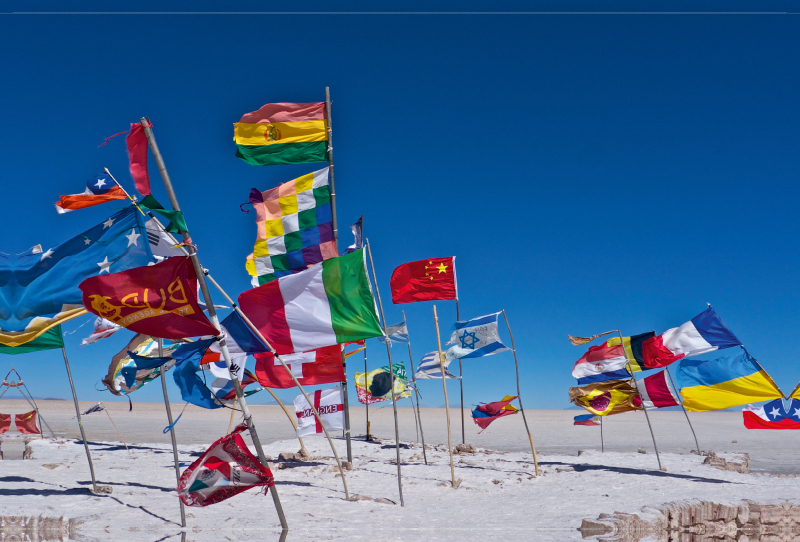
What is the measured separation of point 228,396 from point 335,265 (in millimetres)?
6868

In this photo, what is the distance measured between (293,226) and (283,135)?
7.89ft

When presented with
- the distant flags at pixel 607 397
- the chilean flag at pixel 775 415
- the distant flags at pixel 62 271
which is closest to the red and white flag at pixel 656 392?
the distant flags at pixel 607 397

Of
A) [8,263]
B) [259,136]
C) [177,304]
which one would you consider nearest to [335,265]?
[177,304]

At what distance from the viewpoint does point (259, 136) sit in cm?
1206

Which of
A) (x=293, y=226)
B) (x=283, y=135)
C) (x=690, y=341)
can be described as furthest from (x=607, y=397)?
(x=283, y=135)

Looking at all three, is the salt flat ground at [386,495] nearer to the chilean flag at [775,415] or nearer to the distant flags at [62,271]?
the chilean flag at [775,415]

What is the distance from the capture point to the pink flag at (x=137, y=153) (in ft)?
18.5

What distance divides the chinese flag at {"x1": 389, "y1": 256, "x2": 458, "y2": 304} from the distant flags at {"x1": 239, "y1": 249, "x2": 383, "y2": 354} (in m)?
5.02

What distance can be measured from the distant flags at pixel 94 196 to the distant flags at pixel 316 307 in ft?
7.23

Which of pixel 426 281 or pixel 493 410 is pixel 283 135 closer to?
pixel 426 281

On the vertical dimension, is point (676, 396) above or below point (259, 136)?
below

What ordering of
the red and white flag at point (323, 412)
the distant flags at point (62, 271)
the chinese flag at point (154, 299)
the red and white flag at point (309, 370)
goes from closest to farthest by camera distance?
1. the chinese flag at point (154, 299)
2. the distant flags at point (62, 271)
3. the red and white flag at point (323, 412)
4. the red and white flag at point (309, 370)

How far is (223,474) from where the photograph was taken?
576 centimetres

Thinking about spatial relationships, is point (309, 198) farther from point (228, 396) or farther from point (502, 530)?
point (502, 530)
